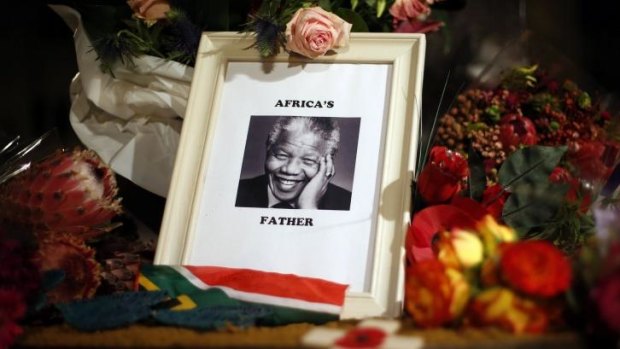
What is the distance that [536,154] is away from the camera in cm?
92

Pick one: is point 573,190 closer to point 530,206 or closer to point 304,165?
point 530,206

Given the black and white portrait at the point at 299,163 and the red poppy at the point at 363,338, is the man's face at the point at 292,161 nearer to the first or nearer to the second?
the black and white portrait at the point at 299,163

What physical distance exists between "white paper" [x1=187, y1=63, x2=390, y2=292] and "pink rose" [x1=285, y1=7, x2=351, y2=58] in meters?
0.04

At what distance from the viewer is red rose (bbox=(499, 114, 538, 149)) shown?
3.70 ft

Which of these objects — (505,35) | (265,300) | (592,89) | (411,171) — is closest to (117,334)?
(265,300)

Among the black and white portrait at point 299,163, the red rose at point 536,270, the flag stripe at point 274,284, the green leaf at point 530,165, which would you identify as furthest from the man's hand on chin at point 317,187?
the red rose at point 536,270

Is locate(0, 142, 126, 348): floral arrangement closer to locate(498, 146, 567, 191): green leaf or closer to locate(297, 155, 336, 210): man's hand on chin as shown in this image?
locate(297, 155, 336, 210): man's hand on chin

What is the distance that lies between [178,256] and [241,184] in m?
0.13

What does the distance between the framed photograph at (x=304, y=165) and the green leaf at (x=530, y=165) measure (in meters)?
0.13

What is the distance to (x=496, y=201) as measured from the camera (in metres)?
0.94

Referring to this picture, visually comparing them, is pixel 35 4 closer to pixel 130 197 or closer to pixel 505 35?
pixel 130 197

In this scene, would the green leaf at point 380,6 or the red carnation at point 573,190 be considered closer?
the red carnation at point 573,190

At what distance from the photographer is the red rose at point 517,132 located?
1.13m

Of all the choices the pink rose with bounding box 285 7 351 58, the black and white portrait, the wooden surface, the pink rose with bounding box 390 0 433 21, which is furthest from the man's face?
the pink rose with bounding box 390 0 433 21
